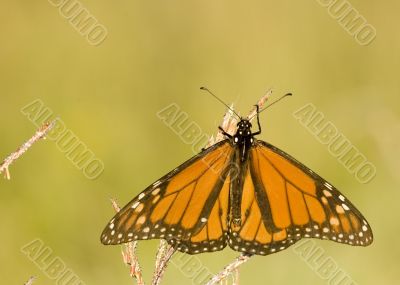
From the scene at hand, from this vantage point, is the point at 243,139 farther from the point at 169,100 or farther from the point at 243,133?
the point at 169,100

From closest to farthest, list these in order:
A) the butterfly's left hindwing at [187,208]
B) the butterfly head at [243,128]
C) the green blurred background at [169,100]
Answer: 1. the butterfly's left hindwing at [187,208]
2. the butterfly head at [243,128]
3. the green blurred background at [169,100]

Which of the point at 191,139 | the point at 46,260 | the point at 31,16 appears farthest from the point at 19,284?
the point at 31,16

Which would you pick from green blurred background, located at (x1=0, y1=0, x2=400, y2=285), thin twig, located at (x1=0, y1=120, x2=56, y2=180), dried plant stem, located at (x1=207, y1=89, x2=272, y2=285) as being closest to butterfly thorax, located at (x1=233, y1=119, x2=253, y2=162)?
dried plant stem, located at (x1=207, y1=89, x2=272, y2=285)

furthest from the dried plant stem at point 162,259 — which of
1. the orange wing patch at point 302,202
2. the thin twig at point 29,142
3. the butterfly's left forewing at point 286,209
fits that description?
the orange wing patch at point 302,202

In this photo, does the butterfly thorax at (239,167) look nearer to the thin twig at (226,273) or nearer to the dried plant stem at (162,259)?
the dried plant stem at (162,259)

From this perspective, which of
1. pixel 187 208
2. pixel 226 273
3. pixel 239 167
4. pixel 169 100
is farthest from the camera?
pixel 169 100

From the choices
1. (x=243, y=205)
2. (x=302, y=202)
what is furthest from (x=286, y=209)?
(x=243, y=205)
